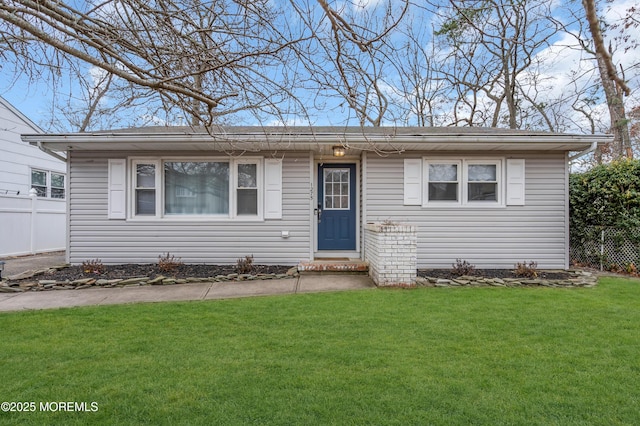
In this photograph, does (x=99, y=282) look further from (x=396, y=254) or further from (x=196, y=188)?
(x=396, y=254)

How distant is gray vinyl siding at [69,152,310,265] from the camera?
22.9 ft

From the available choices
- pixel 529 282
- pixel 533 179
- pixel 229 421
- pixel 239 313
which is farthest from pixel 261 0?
pixel 533 179

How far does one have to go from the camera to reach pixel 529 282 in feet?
18.7

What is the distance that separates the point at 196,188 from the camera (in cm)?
714

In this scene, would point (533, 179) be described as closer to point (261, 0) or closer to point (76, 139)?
point (261, 0)

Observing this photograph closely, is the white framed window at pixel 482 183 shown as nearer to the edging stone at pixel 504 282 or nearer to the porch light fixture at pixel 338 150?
the edging stone at pixel 504 282

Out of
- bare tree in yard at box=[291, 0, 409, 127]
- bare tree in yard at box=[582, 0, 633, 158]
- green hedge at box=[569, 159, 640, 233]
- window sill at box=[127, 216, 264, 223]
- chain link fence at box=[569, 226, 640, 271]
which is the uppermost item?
bare tree in yard at box=[582, 0, 633, 158]

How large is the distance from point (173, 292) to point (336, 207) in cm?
373

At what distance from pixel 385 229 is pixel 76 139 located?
6.06m

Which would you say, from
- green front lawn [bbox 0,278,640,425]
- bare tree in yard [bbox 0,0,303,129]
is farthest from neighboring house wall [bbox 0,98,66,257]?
bare tree in yard [bbox 0,0,303,129]

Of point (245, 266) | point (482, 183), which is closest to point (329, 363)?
point (245, 266)

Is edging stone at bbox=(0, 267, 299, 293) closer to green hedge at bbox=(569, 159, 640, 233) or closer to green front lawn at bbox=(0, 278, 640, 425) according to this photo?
green front lawn at bbox=(0, 278, 640, 425)

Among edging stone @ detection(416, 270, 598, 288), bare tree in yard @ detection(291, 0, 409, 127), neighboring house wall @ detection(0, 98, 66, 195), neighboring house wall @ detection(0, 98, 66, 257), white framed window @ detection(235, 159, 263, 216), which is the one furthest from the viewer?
neighboring house wall @ detection(0, 98, 66, 195)

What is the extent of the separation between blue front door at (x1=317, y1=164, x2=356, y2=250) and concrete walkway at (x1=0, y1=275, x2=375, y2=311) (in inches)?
54.5
